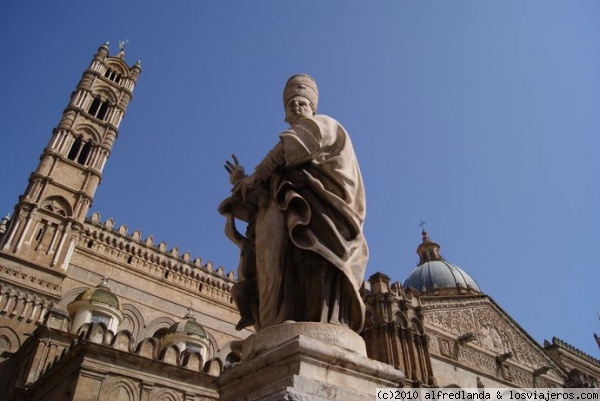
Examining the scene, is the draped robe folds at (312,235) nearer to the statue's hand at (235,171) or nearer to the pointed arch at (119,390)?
the statue's hand at (235,171)

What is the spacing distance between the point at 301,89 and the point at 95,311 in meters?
13.1

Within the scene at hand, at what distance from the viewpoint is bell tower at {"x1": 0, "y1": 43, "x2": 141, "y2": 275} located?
18.9 metres

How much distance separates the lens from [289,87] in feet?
12.4

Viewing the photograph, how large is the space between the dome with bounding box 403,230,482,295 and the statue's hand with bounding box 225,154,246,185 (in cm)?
3209

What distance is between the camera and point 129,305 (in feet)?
68.3

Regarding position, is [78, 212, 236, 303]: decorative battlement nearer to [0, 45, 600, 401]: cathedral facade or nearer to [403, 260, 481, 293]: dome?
[0, 45, 600, 401]: cathedral facade

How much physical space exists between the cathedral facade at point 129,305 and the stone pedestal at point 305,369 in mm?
7956

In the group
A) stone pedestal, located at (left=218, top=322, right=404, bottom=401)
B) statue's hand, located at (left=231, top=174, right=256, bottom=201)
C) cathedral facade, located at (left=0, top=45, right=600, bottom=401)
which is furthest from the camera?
cathedral facade, located at (left=0, top=45, right=600, bottom=401)

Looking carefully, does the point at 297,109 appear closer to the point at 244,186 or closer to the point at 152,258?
the point at 244,186

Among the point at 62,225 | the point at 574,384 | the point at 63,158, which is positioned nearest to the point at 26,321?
the point at 62,225

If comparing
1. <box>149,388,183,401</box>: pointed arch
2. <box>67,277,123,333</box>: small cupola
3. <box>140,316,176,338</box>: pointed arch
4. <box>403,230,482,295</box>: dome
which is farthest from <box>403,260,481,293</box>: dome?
<box>149,388,183,401</box>: pointed arch

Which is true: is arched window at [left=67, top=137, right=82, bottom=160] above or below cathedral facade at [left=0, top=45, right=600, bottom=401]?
above

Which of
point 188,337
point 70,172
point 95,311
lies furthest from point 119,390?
point 70,172

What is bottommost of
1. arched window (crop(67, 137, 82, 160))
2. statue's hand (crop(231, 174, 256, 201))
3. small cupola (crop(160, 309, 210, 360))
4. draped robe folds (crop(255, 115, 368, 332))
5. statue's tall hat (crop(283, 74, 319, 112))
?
draped robe folds (crop(255, 115, 368, 332))
